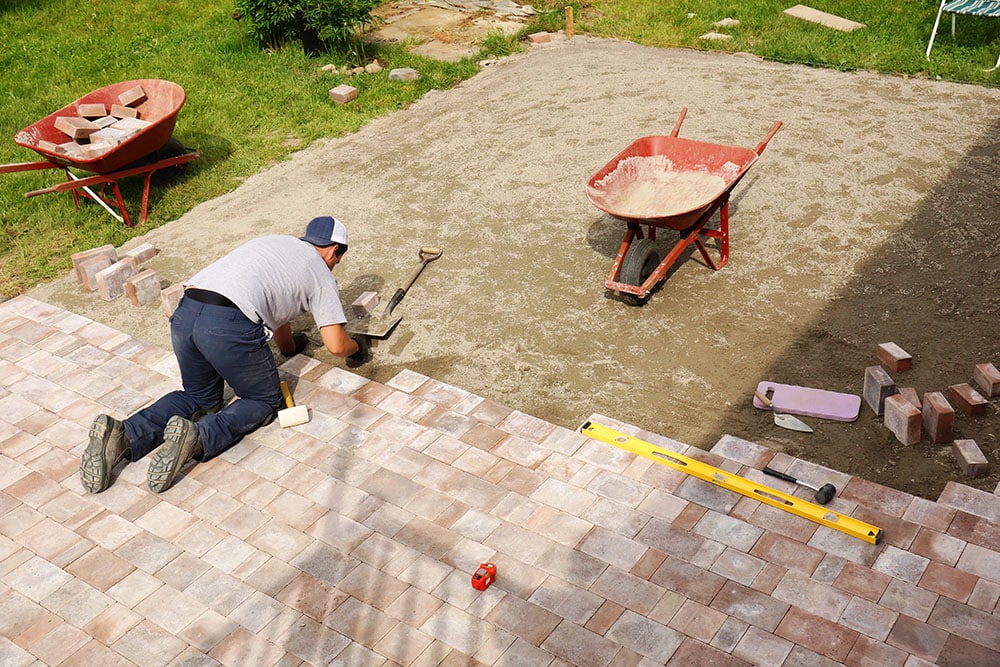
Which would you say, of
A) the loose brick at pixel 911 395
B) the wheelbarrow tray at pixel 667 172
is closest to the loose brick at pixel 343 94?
the wheelbarrow tray at pixel 667 172

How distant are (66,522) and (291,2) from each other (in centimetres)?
806

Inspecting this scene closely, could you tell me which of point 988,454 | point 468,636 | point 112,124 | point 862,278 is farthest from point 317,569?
point 112,124

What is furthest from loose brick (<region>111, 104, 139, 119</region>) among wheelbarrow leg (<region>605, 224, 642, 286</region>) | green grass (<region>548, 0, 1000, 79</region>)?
green grass (<region>548, 0, 1000, 79</region>)

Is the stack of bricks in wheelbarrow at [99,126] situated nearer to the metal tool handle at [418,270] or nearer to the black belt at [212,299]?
the metal tool handle at [418,270]

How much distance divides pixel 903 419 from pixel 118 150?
618cm

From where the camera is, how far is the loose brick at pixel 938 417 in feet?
16.5

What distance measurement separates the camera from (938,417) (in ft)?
16.4

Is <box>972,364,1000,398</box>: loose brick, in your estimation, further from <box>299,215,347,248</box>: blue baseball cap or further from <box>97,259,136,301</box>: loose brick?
<box>97,259,136,301</box>: loose brick

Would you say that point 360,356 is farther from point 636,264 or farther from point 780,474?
point 780,474

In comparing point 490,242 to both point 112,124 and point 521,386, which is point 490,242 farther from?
point 112,124

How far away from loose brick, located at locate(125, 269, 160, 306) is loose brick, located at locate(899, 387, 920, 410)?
5145mm

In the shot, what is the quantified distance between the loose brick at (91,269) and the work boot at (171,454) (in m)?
2.77

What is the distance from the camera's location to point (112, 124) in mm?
8570

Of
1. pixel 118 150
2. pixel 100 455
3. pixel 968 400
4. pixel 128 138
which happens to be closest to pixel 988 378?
pixel 968 400
